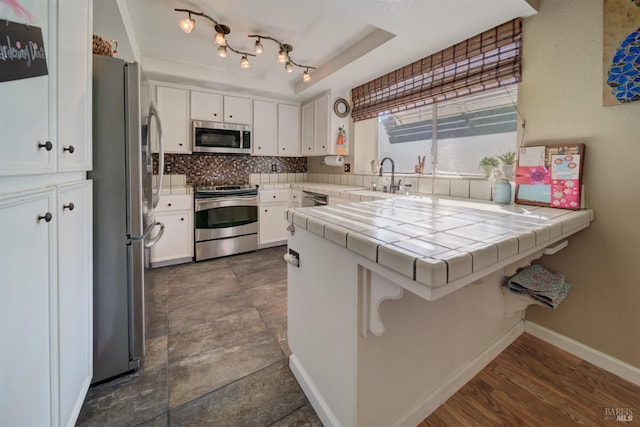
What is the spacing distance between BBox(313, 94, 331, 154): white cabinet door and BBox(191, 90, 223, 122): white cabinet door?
128cm

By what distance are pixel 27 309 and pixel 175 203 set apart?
8.27 ft

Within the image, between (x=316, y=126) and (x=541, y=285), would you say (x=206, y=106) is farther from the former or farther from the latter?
(x=541, y=285)

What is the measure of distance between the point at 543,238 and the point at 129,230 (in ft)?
6.27

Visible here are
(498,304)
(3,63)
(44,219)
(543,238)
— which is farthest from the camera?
(498,304)

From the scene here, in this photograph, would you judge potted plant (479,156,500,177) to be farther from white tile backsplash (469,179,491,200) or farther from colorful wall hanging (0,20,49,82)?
colorful wall hanging (0,20,49,82)

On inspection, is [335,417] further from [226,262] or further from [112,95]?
[226,262]

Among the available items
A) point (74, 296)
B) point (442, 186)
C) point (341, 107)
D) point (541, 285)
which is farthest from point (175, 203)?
point (541, 285)

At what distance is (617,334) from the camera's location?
1493mm

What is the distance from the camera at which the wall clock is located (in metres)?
3.54

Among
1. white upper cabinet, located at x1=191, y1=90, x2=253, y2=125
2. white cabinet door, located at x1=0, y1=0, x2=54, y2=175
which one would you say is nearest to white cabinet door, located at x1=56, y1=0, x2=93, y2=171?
white cabinet door, located at x1=0, y1=0, x2=54, y2=175

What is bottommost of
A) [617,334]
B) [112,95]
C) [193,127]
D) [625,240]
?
[617,334]

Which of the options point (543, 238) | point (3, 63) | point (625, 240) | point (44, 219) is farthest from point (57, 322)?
point (625, 240)

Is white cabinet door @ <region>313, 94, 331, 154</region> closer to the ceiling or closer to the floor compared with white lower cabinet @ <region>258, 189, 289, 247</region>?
closer to the ceiling

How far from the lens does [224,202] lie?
337 centimetres
